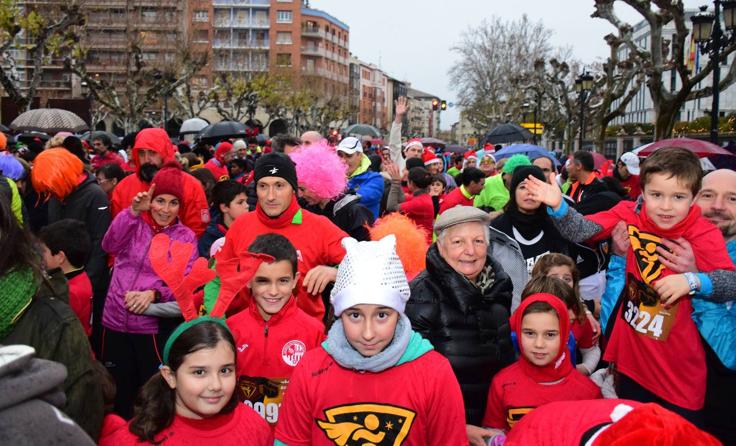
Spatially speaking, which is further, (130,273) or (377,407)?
(130,273)

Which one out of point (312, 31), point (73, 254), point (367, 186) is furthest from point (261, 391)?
point (312, 31)

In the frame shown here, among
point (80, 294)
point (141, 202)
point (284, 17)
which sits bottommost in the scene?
point (80, 294)

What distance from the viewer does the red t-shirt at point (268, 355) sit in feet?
11.0

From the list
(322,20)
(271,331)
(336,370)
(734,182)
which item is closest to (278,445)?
(336,370)

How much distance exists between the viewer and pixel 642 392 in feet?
11.5

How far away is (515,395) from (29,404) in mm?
2444

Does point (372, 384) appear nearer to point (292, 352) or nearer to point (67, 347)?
point (292, 352)

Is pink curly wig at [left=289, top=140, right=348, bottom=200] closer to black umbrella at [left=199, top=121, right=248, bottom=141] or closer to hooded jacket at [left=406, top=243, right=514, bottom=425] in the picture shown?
hooded jacket at [left=406, top=243, right=514, bottom=425]

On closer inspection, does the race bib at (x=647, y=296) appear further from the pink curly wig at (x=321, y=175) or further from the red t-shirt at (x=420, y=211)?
the red t-shirt at (x=420, y=211)

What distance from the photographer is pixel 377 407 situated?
264 cm

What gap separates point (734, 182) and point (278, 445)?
9.65ft

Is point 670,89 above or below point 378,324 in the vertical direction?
above

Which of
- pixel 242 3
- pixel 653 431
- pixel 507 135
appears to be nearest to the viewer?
pixel 653 431

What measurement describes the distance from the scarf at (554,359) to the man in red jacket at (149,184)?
123 inches
